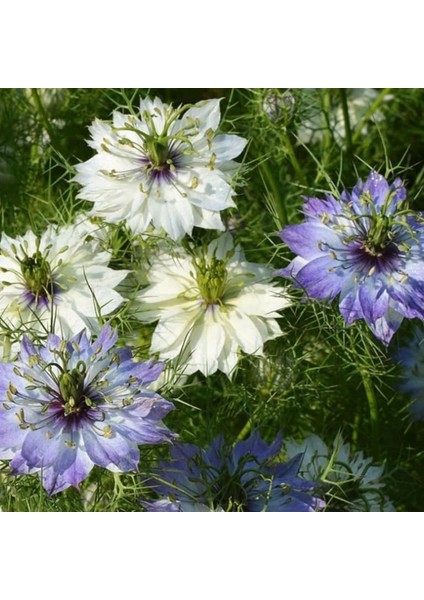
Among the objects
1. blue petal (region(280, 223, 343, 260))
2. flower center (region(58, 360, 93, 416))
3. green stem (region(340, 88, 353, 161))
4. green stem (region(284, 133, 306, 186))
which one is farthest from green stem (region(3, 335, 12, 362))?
green stem (region(340, 88, 353, 161))

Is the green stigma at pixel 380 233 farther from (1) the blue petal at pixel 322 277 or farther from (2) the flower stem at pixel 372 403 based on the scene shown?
(2) the flower stem at pixel 372 403

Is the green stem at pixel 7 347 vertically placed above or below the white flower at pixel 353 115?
Answer: below

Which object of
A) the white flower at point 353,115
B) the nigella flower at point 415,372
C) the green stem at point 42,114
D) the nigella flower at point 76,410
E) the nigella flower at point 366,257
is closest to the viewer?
the nigella flower at point 76,410

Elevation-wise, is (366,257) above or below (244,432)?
above

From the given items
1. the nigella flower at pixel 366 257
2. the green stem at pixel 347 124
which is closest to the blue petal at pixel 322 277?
the nigella flower at pixel 366 257

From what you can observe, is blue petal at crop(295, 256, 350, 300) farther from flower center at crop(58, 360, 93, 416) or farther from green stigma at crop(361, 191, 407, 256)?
flower center at crop(58, 360, 93, 416)

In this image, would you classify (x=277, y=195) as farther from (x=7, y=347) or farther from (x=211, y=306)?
(x=7, y=347)

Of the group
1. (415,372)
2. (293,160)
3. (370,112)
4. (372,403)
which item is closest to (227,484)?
(372,403)
